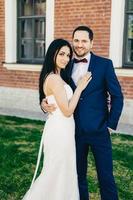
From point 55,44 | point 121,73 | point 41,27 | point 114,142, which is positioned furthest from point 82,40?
point 41,27

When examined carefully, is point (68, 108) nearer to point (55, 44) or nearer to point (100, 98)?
point (100, 98)

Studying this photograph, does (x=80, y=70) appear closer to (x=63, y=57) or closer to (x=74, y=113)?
(x=63, y=57)

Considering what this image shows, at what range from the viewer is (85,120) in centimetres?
362

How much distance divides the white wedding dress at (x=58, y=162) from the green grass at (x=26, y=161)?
0.73 meters

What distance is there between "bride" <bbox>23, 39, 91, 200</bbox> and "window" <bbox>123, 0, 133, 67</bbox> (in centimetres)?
482

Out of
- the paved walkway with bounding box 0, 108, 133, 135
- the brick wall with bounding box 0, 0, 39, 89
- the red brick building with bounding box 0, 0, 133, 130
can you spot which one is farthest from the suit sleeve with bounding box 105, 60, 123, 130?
the brick wall with bounding box 0, 0, 39, 89

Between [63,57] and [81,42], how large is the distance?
8.5 inches

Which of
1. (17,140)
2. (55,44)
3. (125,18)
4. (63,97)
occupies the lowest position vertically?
(17,140)

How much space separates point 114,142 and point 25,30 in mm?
4635

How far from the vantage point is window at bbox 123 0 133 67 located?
320 inches

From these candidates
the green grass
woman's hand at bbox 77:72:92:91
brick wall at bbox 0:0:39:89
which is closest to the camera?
woman's hand at bbox 77:72:92:91

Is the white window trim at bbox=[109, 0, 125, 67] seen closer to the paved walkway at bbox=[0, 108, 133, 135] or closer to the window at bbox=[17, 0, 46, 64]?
the paved walkway at bbox=[0, 108, 133, 135]

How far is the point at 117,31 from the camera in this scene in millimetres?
8047

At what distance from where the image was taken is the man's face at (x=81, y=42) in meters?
3.45
